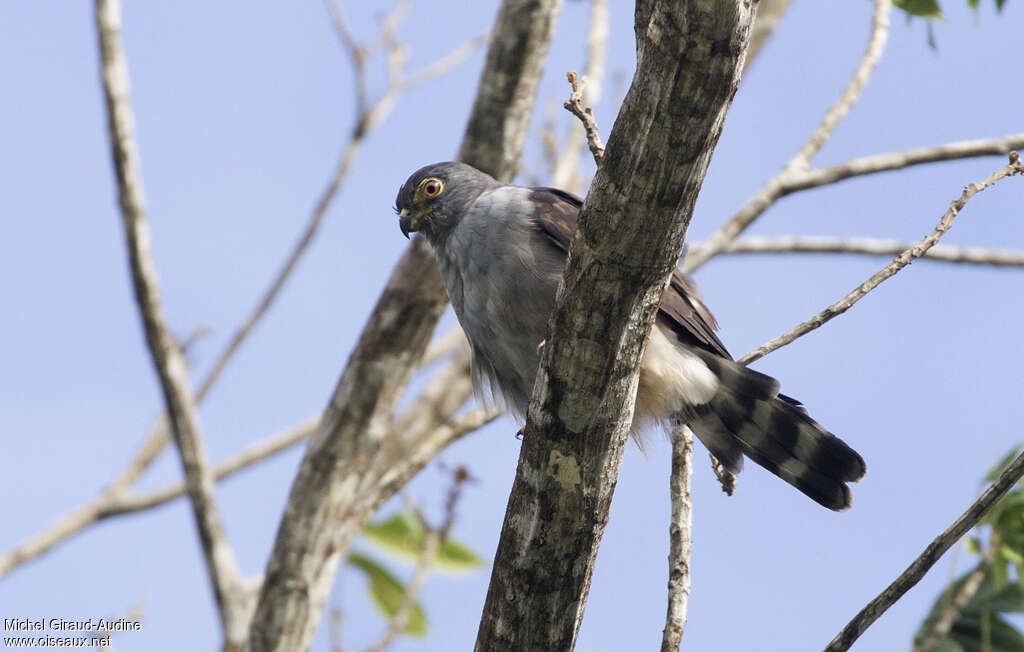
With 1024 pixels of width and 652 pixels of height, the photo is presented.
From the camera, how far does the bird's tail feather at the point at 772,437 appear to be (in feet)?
14.7

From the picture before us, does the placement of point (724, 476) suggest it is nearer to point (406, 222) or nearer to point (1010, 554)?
point (1010, 554)

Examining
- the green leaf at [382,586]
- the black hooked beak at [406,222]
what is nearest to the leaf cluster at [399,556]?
the green leaf at [382,586]

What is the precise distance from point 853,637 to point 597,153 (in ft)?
5.65

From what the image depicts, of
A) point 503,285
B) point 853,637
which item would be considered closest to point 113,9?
point 503,285

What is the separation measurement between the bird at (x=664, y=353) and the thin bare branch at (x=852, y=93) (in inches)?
75.2

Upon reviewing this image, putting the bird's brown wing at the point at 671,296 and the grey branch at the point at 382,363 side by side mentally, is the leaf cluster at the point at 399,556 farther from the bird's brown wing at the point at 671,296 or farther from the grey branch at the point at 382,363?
the bird's brown wing at the point at 671,296

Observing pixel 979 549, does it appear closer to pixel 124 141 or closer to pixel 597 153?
pixel 597 153

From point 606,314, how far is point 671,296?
171 centimetres

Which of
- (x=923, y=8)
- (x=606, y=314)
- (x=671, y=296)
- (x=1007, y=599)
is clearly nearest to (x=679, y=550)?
(x=606, y=314)

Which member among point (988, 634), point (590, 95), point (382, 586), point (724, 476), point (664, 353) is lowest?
point (988, 634)

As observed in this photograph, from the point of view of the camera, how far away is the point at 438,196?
529cm

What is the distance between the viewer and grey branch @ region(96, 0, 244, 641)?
5.64 metres

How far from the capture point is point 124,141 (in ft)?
18.5

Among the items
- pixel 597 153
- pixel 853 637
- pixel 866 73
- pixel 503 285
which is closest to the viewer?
pixel 853 637
